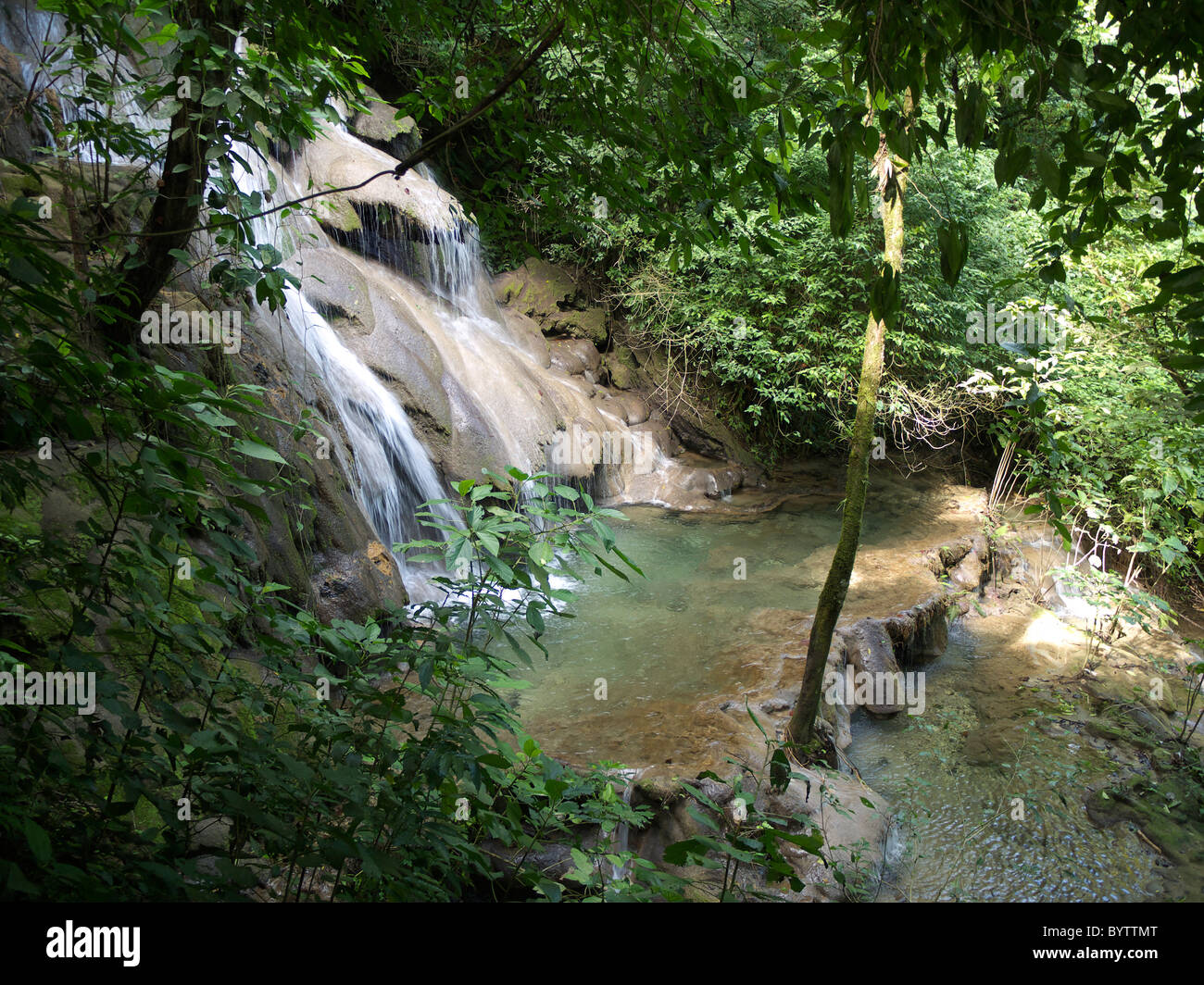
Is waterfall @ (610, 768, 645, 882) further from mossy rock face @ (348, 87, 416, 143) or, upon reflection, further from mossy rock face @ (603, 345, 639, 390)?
mossy rock face @ (348, 87, 416, 143)

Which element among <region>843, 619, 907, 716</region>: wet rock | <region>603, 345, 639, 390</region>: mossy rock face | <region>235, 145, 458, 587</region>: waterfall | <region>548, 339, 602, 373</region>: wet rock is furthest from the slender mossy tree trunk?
<region>603, 345, 639, 390</region>: mossy rock face

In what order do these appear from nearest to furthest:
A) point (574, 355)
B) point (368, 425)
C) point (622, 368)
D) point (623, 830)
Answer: point (623, 830)
point (368, 425)
point (574, 355)
point (622, 368)

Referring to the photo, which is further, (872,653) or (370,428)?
(370,428)

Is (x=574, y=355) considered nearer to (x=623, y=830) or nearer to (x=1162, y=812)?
(x=623, y=830)

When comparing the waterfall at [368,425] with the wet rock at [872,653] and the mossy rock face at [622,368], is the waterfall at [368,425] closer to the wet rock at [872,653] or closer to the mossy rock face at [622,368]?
the wet rock at [872,653]

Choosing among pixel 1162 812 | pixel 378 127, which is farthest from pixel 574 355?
pixel 1162 812

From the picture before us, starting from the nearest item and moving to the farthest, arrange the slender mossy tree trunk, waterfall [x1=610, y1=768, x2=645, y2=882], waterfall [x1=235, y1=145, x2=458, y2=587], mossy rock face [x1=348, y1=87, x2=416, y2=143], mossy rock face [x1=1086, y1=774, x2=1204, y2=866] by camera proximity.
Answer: waterfall [x1=610, y1=768, x2=645, y2=882], the slender mossy tree trunk, mossy rock face [x1=1086, y1=774, x2=1204, y2=866], waterfall [x1=235, y1=145, x2=458, y2=587], mossy rock face [x1=348, y1=87, x2=416, y2=143]

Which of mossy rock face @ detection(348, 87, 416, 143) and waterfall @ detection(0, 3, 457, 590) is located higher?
mossy rock face @ detection(348, 87, 416, 143)

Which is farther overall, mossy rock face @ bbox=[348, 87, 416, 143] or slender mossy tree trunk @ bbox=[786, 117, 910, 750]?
mossy rock face @ bbox=[348, 87, 416, 143]

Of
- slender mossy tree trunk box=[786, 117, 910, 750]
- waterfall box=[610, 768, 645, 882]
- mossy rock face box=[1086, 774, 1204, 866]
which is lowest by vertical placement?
mossy rock face box=[1086, 774, 1204, 866]

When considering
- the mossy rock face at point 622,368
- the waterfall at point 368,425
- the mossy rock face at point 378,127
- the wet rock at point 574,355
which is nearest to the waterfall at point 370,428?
the waterfall at point 368,425

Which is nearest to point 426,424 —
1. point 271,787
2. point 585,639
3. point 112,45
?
point 585,639

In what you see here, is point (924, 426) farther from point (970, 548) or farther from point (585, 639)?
point (585, 639)
